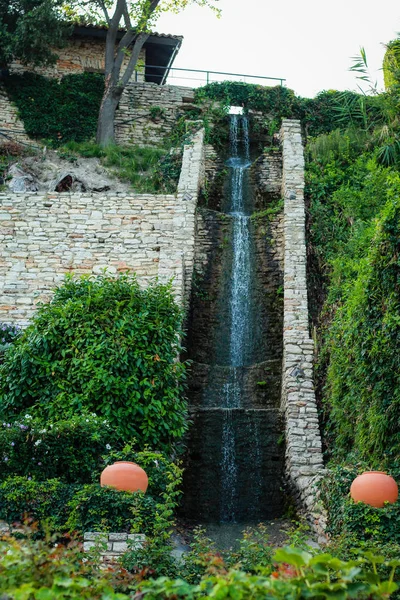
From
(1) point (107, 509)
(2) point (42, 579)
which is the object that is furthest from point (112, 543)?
(2) point (42, 579)

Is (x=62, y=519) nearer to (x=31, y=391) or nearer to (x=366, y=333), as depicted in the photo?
(x=31, y=391)

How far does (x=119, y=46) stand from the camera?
20.3 m

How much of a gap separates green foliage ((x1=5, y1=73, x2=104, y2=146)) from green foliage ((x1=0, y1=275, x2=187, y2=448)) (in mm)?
10049

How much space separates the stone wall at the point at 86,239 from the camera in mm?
14047

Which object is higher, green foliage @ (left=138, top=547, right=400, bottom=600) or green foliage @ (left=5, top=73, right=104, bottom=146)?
green foliage @ (left=5, top=73, right=104, bottom=146)

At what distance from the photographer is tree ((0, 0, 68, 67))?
20.1m

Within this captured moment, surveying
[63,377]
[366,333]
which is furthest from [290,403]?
[63,377]

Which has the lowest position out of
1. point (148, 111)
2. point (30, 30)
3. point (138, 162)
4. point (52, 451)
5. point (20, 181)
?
point (52, 451)

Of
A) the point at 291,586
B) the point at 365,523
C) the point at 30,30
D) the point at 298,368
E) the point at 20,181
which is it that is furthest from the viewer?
the point at 30,30

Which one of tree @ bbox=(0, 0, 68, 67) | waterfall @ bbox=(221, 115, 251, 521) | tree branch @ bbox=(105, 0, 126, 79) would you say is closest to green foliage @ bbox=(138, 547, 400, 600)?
waterfall @ bbox=(221, 115, 251, 521)

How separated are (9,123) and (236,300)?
351 inches

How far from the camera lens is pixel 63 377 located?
10.4 meters

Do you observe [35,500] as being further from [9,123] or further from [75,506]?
Answer: [9,123]

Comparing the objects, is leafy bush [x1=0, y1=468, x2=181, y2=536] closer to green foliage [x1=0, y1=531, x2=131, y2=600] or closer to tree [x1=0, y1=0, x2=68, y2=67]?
green foliage [x1=0, y1=531, x2=131, y2=600]
